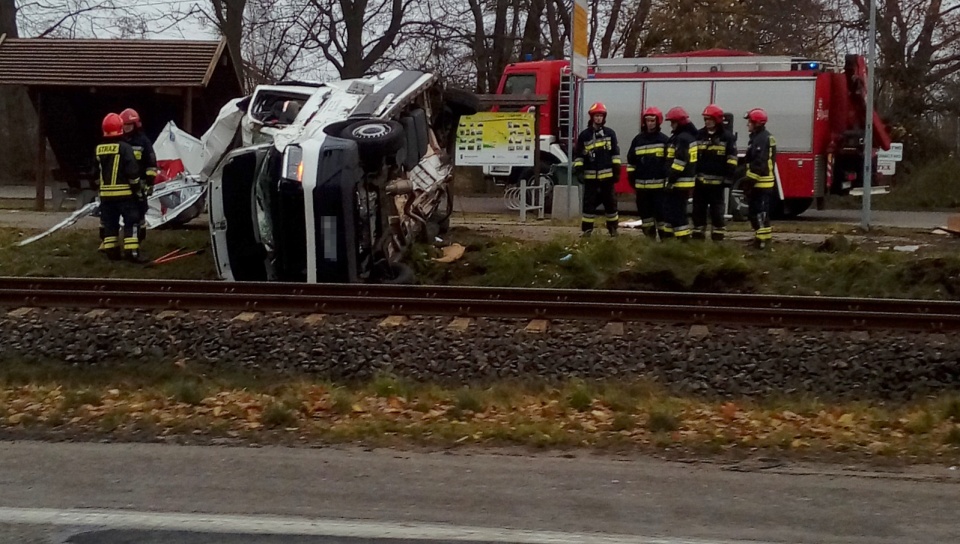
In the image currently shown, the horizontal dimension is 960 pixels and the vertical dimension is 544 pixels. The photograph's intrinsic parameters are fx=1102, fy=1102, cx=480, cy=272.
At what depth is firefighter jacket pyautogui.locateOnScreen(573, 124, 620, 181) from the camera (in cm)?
1290

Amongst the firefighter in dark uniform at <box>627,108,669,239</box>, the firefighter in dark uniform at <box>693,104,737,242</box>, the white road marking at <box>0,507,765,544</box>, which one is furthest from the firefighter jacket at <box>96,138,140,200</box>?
→ the white road marking at <box>0,507,765,544</box>

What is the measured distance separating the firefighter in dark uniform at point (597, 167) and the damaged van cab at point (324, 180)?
174 centimetres

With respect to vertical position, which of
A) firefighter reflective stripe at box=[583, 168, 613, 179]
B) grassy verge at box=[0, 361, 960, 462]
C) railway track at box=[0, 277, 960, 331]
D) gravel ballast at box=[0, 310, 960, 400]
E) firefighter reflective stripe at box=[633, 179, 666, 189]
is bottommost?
grassy verge at box=[0, 361, 960, 462]

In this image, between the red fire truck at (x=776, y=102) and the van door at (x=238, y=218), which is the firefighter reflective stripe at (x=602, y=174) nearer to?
the van door at (x=238, y=218)

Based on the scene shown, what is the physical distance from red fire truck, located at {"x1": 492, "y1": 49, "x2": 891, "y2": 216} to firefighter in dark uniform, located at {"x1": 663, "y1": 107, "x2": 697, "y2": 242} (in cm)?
581

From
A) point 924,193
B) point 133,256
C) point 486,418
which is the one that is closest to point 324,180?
point 133,256

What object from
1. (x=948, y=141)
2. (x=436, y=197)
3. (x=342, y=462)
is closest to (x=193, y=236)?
(x=436, y=197)

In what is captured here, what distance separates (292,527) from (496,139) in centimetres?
1394

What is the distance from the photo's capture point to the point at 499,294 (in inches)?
392

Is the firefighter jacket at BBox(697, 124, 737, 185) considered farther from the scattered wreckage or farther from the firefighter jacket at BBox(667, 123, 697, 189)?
the scattered wreckage

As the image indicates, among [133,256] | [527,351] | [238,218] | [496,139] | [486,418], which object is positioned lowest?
[486,418]

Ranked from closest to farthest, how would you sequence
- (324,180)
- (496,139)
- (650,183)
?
1. (324,180)
2. (650,183)
3. (496,139)

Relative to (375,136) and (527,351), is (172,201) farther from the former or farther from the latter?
(527,351)

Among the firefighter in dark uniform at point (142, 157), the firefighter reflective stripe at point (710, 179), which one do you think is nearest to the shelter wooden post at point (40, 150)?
the firefighter in dark uniform at point (142, 157)
